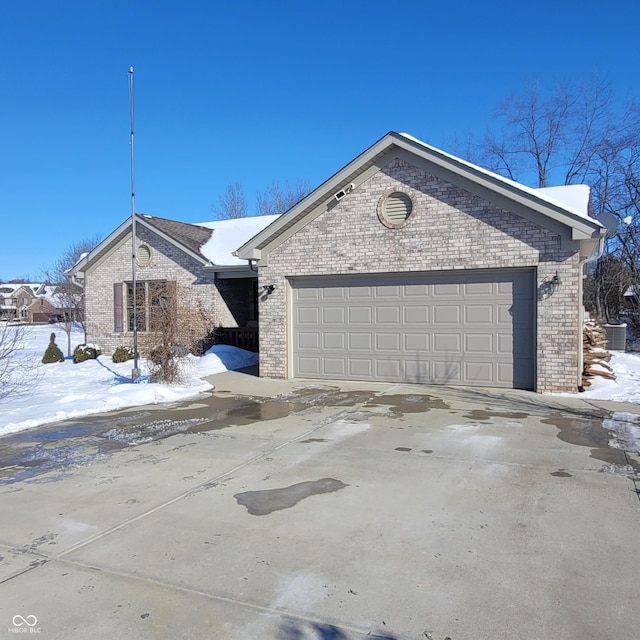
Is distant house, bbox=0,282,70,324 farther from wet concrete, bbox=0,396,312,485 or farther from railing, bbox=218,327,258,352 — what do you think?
wet concrete, bbox=0,396,312,485

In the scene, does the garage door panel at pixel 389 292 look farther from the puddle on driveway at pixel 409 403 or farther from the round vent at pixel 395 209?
the puddle on driveway at pixel 409 403

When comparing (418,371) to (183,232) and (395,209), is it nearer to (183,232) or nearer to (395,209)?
(395,209)

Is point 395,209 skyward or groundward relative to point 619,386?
skyward

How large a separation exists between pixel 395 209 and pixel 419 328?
9.14 feet

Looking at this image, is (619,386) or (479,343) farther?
(479,343)

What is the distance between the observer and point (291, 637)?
304 cm

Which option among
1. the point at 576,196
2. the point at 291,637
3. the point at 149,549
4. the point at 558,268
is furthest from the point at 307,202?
the point at 291,637

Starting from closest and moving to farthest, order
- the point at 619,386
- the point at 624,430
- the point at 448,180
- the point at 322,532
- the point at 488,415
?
the point at 322,532
the point at 624,430
the point at 488,415
the point at 619,386
the point at 448,180

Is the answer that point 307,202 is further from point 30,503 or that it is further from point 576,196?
point 30,503

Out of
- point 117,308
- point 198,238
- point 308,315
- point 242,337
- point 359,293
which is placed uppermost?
point 198,238

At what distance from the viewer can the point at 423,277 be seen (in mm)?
12484

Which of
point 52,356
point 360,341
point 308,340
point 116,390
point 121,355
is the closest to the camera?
point 116,390

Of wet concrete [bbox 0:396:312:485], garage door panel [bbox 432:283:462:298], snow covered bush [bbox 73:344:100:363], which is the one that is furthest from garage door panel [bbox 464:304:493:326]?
snow covered bush [bbox 73:344:100:363]

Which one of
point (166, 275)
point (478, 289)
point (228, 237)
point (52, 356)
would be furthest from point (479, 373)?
point (52, 356)
